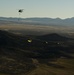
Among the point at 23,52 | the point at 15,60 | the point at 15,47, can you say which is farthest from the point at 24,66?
the point at 15,47

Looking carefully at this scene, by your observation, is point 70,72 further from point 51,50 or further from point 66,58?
point 51,50

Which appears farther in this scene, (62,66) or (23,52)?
(23,52)

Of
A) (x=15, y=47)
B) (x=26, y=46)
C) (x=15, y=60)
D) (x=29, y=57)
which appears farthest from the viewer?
(x=26, y=46)

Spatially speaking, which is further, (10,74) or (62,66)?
(62,66)

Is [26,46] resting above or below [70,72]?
above

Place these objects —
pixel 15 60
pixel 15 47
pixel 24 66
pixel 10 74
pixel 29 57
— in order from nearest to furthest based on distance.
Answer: pixel 10 74 → pixel 24 66 → pixel 15 60 → pixel 29 57 → pixel 15 47

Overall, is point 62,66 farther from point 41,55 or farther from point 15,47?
point 15,47

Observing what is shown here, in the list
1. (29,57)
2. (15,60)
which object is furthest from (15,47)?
(15,60)

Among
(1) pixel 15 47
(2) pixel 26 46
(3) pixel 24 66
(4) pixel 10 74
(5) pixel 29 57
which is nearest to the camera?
(4) pixel 10 74

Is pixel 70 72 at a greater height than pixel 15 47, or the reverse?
pixel 15 47
